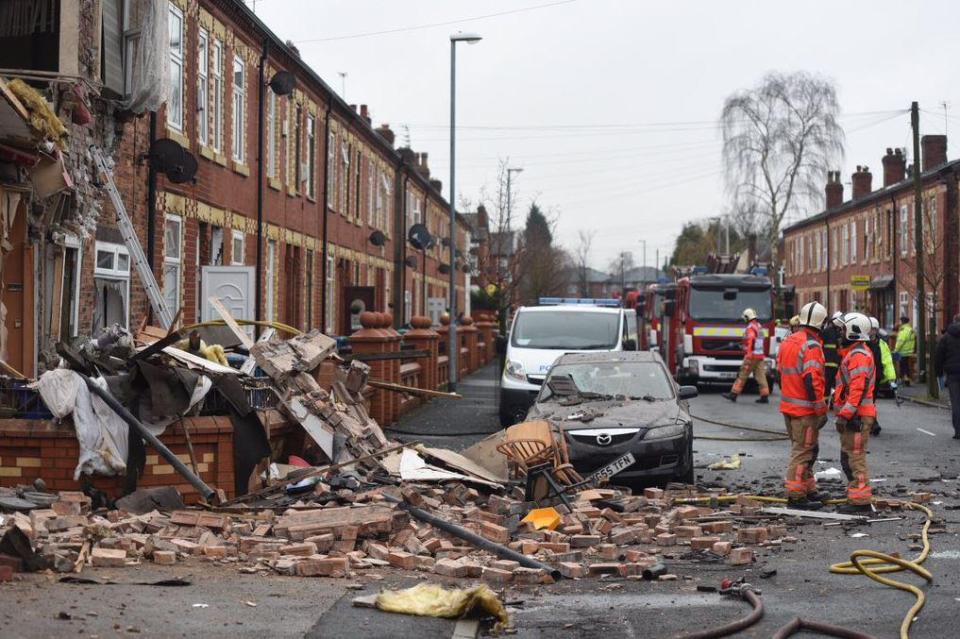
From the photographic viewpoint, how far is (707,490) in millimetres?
12734

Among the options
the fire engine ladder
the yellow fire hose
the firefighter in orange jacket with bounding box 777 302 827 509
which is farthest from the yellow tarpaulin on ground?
the fire engine ladder

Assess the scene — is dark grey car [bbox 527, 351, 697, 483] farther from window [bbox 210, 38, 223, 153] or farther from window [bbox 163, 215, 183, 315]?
window [bbox 210, 38, 223, 153]

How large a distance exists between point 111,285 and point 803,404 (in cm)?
953

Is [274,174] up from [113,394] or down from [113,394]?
up

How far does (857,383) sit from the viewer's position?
11602 millimetres

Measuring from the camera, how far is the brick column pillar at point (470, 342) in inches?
1483

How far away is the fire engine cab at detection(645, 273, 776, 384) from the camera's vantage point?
30688 millimetres

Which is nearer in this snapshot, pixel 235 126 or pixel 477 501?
pixel 477 501

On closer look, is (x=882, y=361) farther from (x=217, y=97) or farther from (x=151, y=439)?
(x=151, y=439)

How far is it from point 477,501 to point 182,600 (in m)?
4.62

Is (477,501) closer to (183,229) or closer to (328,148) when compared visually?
(183,229)

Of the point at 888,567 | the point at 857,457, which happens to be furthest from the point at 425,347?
the point at 888,567

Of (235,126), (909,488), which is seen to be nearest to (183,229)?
(235,126)

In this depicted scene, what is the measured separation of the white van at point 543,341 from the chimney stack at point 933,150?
32620mm
